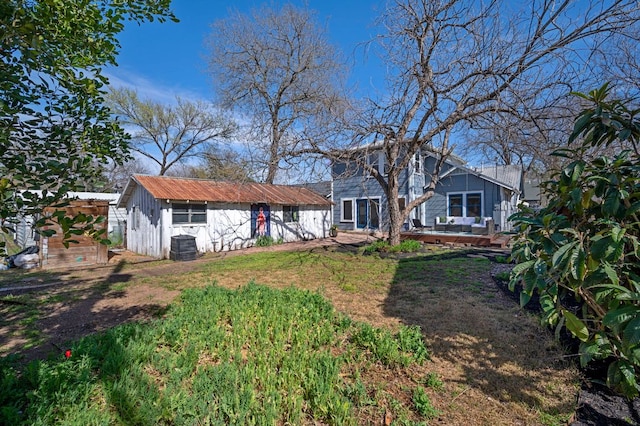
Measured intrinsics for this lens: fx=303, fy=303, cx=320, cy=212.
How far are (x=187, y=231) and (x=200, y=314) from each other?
8.72 m

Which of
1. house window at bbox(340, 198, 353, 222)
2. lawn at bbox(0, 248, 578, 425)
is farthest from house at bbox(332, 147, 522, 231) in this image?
lawn at bbox(0, 248, 578, 425)

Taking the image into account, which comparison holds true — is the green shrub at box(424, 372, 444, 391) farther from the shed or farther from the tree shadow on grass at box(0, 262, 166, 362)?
the shed

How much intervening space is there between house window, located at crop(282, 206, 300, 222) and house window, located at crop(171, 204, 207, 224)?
4320 mm

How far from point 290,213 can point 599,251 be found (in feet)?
48.2

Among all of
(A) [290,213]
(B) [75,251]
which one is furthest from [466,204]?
(B) [75,251]

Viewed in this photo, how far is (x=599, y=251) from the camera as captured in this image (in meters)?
1.83

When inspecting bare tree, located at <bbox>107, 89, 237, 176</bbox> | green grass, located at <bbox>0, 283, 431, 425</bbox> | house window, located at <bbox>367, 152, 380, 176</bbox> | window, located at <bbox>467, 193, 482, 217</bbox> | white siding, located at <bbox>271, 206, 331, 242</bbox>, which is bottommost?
green grass, located at <bbox>0, 283, 431, 425</bbox>

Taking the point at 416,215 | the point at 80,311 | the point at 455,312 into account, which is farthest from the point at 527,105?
the point at 416,215

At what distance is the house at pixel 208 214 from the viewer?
11.6 m

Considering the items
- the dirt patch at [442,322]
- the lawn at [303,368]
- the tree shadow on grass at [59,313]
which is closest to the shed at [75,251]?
the dirt patch at [442,322]

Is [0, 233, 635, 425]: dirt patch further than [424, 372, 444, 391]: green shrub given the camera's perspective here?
No

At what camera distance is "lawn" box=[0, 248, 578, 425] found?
238cm

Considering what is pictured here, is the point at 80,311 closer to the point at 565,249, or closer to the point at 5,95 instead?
the point at 5,95

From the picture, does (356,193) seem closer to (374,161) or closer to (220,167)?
(374,161)
